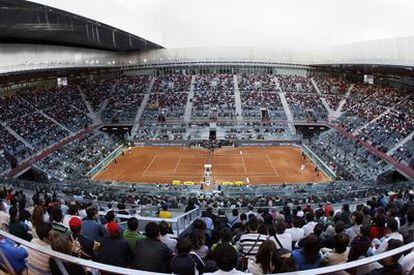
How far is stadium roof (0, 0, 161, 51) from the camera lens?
1223 inches

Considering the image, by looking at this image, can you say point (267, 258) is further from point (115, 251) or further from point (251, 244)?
point (115, 251)

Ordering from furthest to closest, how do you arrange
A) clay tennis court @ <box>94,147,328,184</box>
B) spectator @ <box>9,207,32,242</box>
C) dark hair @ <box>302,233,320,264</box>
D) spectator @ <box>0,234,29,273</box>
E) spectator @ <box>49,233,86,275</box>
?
clay tennis court @ <box>94,147,328,184</box> → spectator @ <box>9,207,32,242</box> → dark hair @ <box>302,233,320,264</box> → spectator @ <box>0,234,29,273</box> → spectator @ <box>49,233,86,275</box>

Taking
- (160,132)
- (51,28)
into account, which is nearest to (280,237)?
(51,28)

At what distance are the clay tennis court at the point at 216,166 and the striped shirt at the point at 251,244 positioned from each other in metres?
31.9

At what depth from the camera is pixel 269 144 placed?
52938 millimetres

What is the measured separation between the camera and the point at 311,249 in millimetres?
5215

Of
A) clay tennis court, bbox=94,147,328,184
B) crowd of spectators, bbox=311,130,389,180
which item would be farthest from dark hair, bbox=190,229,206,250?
clay tennis court, bbox=94,147,328,184

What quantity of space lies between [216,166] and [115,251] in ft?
127

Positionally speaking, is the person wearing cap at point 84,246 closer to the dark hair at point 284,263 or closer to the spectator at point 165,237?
the spectator at point 165,237

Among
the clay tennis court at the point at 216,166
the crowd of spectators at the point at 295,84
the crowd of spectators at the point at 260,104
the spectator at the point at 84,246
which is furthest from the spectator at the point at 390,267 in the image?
the crowd of spectators at the point at 295,84

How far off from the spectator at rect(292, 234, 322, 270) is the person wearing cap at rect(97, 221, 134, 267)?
2291 mm

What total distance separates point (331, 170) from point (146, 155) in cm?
2208

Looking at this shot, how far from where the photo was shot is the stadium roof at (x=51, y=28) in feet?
102

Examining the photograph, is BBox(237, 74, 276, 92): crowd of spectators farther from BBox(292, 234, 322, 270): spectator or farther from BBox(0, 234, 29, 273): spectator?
BBox(0, 234, 29, 273): spectator
